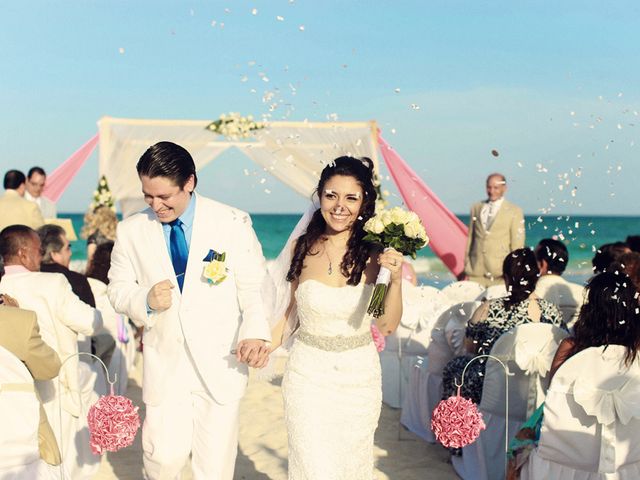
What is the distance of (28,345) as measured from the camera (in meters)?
4.40

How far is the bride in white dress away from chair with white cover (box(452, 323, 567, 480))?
55.3 inches

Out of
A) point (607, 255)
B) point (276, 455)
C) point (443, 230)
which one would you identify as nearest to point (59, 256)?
point (276, 455)

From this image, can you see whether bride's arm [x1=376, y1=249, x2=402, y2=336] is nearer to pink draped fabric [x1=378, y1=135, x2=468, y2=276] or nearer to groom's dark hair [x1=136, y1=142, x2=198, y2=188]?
groom's dark hair [x1=136, y1=142, x2=198, y2=188]

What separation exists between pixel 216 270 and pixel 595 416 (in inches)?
81.9

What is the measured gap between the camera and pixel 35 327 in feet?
14.6

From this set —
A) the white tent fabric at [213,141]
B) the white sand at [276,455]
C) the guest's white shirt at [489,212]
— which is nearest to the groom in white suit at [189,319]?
the white sand at [276,455]

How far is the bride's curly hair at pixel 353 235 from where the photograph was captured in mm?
4320

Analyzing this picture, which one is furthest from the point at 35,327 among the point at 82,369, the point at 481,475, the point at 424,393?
the point at 424,393

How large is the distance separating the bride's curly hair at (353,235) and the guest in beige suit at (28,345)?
133 cm

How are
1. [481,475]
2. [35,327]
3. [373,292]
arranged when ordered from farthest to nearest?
[481,475], [35,327], [373,292]

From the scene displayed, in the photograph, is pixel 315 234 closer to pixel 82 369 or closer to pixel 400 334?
pixel 82 369

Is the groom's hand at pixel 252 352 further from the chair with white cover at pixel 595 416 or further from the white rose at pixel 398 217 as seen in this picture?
the chair with white cover at pixel 595 416

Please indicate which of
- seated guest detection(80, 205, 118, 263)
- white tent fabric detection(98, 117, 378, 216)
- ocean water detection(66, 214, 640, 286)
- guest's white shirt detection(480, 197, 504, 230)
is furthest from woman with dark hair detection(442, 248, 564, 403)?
ocean water detection(66, 214, 640, 286)

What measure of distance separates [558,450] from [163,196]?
8.03 ft
